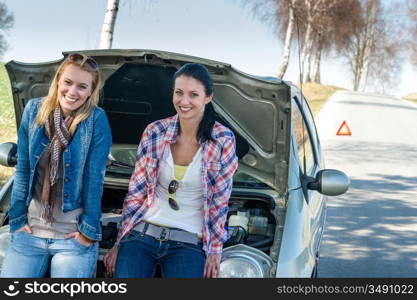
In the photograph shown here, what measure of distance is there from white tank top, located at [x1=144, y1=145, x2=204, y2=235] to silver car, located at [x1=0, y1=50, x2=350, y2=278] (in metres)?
0.28

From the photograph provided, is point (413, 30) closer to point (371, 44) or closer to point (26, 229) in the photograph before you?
point (371, 44)

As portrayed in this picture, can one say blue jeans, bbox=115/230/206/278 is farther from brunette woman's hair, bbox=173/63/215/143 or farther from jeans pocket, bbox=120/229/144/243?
brunette woman's hair, bbox=173/63/215/143

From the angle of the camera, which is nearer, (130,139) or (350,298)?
(350,298)

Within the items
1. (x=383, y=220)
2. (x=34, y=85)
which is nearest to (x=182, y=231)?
(x=34, y=85)

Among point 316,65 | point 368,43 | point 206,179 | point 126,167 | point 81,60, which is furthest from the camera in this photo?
point 368,43

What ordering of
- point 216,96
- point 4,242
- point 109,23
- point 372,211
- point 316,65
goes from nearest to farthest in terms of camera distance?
point 4,242 → point 216,96 → point 372,211 → point 109,23 → point 316,65

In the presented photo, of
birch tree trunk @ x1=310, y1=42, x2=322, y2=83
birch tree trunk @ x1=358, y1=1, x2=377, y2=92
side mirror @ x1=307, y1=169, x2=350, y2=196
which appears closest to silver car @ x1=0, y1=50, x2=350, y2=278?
side mirror @ x1=307, y1=169, x2=350, y2=196

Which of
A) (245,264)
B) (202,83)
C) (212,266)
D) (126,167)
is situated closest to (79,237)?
(212,266)

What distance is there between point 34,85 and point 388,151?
41.5 feet

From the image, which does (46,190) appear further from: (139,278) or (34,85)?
(34,85)

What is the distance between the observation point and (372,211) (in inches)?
342

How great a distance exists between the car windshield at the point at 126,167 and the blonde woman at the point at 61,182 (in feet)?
4.19

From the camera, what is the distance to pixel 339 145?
632 inches

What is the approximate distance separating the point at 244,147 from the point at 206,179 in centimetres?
106
